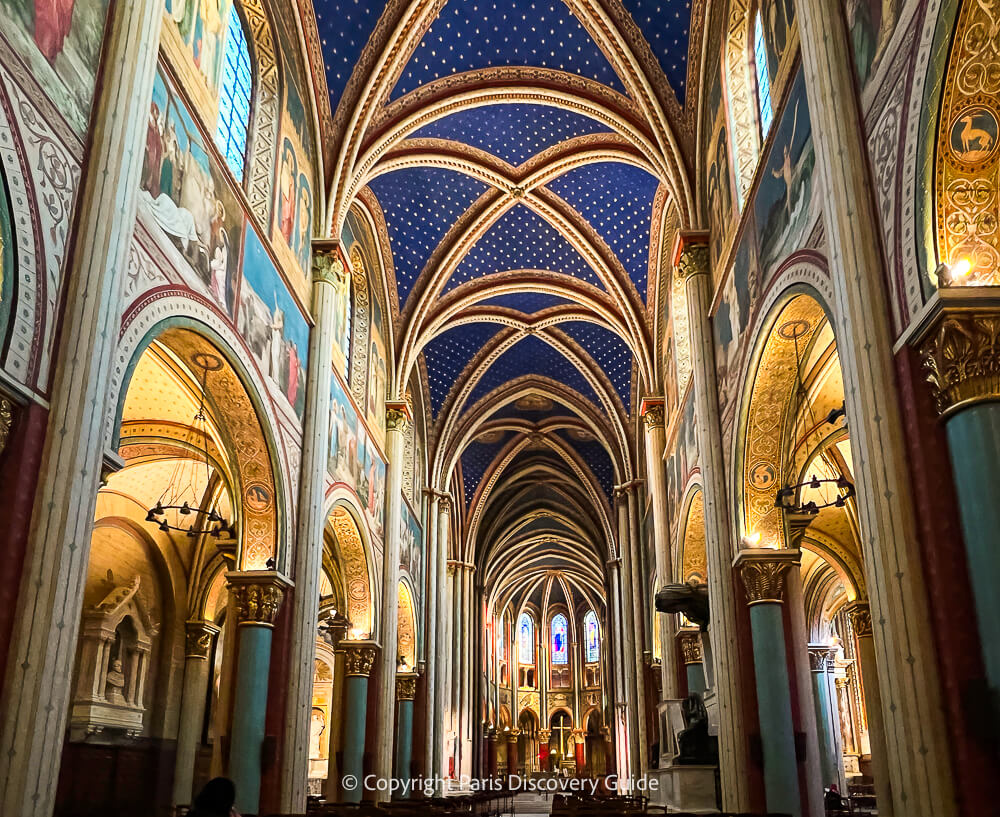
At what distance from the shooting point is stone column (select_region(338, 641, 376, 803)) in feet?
56.7

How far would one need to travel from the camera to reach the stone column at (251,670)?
11609 mm

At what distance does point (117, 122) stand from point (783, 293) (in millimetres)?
6548

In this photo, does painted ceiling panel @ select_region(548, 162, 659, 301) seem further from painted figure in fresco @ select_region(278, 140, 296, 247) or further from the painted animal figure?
the painted animal figure

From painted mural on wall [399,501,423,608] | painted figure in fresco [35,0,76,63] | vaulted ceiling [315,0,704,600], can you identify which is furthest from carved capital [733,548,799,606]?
painted mural on wall [399,501,423,608]

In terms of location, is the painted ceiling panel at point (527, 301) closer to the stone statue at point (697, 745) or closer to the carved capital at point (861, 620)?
the carved capital at point (861, 620)

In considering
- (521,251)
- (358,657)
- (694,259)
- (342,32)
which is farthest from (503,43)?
(358,657)

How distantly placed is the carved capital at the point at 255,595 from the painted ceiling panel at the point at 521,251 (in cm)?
1158

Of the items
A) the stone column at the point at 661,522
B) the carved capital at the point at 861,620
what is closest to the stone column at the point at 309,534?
the stone column at the point at 661,522

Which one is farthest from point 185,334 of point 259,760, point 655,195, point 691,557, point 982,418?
point 655,195

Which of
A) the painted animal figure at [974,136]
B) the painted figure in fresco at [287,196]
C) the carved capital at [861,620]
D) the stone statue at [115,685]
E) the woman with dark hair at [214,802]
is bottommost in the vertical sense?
the woman with dark hair at [214,802]

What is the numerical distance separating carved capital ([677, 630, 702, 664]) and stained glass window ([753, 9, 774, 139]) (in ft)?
33.9

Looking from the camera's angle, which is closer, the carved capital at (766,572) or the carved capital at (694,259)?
the carved capital at (766,572)

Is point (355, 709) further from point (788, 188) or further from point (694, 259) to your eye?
point (788, 188)

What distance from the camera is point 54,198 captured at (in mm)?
6895
